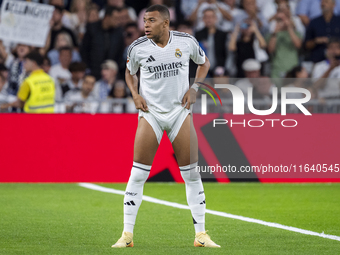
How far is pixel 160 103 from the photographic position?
18.9 ft

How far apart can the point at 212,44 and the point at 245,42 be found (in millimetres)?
730

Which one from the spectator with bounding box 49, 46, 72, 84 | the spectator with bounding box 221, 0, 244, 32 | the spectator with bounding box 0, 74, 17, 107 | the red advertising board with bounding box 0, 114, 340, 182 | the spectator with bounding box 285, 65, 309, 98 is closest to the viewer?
the red advertising board with bounding box 0, 114, 340, 182

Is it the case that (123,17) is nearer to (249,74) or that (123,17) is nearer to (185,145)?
(249,74)

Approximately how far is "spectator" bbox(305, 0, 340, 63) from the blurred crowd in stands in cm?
2

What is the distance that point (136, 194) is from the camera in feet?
19.0

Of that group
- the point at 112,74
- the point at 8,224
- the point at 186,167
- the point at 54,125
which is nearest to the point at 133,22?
the point at 112,74

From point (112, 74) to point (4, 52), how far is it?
291 centimetres

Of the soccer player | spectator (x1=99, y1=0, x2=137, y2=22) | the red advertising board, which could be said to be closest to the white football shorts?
the soccer player

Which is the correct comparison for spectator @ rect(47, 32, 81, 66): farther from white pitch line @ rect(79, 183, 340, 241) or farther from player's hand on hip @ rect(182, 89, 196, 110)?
player's hand on hip @ rect(182, 89, 196, 110)

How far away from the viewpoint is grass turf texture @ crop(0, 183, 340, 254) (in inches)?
228

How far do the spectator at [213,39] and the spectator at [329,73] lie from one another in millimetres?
2062

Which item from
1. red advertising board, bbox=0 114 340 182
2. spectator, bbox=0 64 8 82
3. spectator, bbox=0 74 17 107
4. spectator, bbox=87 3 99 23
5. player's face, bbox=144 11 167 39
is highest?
spectator, bbox=87 3 99 23

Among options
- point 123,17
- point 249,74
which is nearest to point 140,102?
point 249,74

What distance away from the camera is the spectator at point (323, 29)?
14023mm
